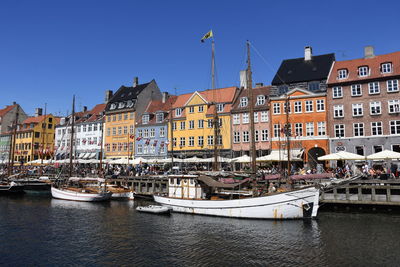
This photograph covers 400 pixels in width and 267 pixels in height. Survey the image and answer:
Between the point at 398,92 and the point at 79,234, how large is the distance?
39.5 m

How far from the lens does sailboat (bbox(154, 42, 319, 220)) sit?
2475cm

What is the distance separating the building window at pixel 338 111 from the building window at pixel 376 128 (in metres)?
3.91

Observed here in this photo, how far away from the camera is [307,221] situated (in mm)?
24438

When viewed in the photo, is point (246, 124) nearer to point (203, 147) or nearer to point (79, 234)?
point (203, 147)

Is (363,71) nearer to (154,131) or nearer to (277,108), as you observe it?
(277,108)

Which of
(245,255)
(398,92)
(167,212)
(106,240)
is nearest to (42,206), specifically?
(167,212)

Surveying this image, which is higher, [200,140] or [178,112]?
[178,112]

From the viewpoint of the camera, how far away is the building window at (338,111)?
44.3 metres

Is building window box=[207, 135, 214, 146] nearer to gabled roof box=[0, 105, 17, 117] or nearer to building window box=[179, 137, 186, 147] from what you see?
building window box=[179, 137, 186, 147]

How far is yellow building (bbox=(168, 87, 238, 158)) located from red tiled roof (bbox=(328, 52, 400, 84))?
16.1 m

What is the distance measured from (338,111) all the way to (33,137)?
71.3m

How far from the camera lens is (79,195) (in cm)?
3859

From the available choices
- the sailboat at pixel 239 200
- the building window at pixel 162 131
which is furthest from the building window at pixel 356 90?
the building window at pixel 162 131

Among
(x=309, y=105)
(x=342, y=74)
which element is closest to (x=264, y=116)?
(x=309, y=105)
